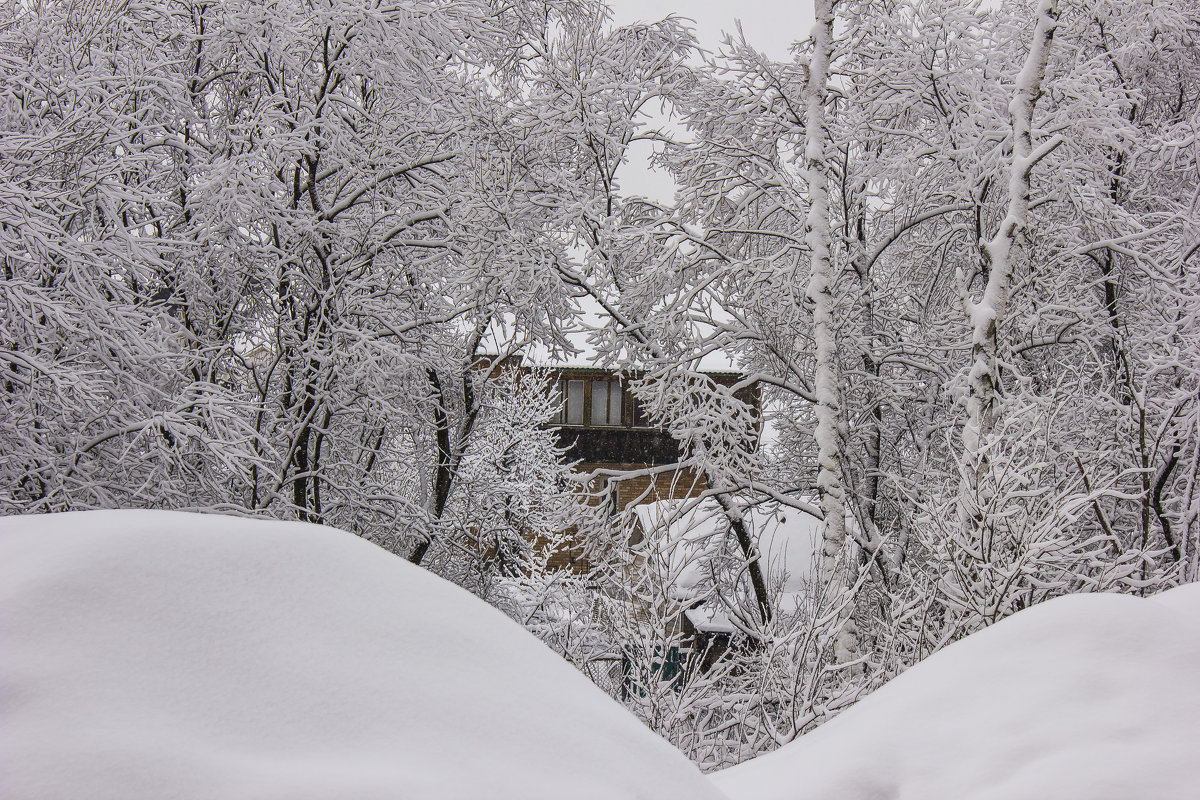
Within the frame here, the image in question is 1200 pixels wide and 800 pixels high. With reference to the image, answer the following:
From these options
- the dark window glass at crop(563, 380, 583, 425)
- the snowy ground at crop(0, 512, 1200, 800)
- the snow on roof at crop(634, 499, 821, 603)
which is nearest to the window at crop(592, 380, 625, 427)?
the dark window glass at crop(563, 380, 583, 425)

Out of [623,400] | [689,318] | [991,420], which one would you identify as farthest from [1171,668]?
[623,400]

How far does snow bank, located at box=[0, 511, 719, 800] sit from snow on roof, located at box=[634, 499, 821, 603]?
4.24 metres

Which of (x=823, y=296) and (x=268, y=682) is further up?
(x=823, y=296)

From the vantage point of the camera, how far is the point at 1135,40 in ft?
39.6

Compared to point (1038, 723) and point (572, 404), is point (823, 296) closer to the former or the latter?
point (1038, 723)

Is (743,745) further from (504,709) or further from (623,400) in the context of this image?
(623,400)

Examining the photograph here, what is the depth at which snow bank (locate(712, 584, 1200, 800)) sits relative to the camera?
221cm

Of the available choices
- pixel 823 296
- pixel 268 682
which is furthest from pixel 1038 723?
pixel 823 296

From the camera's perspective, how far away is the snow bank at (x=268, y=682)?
5.42 feet

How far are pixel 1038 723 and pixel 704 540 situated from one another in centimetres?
920

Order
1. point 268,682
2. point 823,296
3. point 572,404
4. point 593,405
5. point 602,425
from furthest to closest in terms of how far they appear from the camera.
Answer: point 593,405
point 572,404
point 602,425
point 823,296
point 268,682

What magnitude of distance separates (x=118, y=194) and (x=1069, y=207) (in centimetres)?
1114

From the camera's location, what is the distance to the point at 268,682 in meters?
1.91

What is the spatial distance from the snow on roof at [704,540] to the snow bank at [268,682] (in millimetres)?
4236
